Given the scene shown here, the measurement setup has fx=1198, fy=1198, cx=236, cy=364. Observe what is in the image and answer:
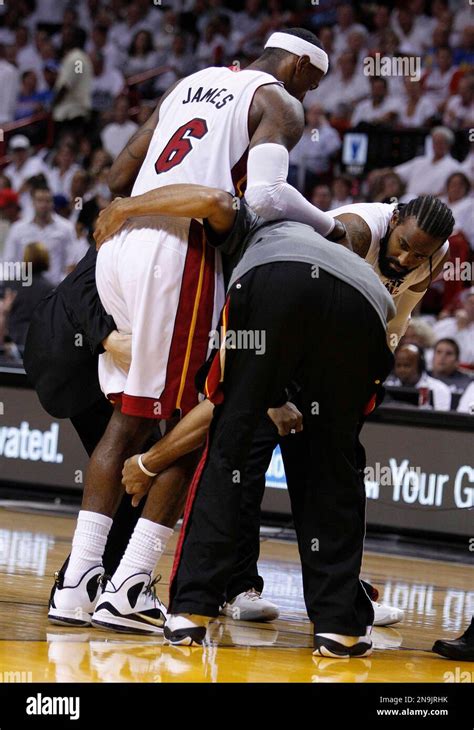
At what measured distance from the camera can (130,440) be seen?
4.15 m

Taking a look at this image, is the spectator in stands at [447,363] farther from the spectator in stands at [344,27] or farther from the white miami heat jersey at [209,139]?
the spectator in stands at [344,27]

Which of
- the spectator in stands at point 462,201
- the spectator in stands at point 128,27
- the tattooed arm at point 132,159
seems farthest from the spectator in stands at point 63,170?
the tattooed arm at point 132,159

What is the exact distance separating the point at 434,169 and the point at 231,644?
27.0 ft

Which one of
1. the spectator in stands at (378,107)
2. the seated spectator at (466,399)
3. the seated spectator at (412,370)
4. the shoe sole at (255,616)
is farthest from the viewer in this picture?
the spectator in stands at (378,107)

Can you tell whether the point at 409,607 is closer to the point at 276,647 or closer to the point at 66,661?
the point at 276,647

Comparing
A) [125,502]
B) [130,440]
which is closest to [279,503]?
[125,502]

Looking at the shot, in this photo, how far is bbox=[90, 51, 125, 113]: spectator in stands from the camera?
1448 cm

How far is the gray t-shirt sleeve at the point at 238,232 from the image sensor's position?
391 centimetres

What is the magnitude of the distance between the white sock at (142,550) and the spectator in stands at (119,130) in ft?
32.7

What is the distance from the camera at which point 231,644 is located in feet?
13.0

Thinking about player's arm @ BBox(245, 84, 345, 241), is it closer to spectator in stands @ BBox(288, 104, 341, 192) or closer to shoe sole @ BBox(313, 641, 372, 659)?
shoe sole @ BBox(313, 641, 372, 659)

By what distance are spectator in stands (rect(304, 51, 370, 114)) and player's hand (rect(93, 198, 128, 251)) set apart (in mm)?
8943

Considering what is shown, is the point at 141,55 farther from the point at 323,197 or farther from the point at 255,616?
the point at 255,616

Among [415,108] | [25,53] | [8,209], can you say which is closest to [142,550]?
[415,108]
